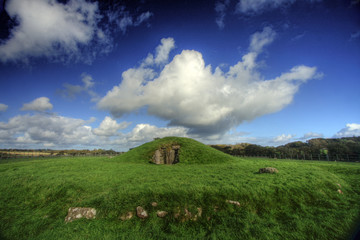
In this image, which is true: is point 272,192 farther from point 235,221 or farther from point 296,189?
point 235,221

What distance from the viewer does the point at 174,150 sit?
27.3 meters

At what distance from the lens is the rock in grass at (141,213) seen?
8.48 m

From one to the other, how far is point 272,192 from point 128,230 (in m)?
8.89

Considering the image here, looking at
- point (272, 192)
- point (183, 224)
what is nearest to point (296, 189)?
point (272, 192)

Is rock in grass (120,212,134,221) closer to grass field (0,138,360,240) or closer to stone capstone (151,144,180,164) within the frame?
grass field (0,138,360,240)

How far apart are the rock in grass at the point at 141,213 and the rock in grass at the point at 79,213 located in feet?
7.87

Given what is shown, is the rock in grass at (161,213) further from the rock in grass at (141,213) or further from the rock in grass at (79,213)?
the rock in grass at (79,213)

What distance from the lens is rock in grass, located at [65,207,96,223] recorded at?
8656mm

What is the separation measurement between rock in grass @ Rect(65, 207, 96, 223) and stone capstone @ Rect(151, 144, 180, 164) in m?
15.9

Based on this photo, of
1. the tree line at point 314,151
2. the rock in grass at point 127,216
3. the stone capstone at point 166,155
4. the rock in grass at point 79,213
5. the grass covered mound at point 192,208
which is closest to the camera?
the grass covered mound at point 192,208

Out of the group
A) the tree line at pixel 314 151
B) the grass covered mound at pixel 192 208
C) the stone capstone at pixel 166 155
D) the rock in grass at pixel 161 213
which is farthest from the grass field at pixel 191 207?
the tree line at pixel 314 151

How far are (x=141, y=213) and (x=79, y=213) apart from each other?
3505 mm

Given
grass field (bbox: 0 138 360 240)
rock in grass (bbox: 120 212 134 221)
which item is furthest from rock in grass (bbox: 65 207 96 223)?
rock in grass (bbox: 120 212 134 221)

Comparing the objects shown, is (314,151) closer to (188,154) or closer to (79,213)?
(188,154)
